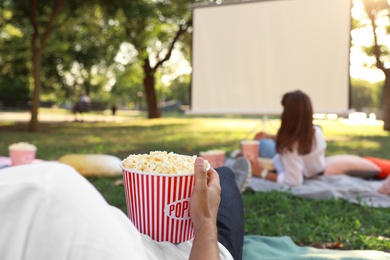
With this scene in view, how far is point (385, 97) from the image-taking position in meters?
16.7

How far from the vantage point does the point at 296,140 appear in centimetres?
446

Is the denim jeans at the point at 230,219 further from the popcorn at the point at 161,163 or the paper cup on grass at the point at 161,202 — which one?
the popcorn at the point at 161,163

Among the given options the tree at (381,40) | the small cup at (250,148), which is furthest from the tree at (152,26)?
the small cup at (250,148)

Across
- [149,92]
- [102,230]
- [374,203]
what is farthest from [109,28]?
[102,230]

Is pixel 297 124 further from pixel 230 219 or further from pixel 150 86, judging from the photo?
pixel 150 86

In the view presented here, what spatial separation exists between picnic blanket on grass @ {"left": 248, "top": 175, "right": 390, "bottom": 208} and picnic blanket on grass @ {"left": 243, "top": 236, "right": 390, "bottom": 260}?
155 cm

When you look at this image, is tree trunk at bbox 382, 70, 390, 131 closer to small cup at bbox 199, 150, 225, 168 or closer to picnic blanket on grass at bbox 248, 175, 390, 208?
picnic blanket on grass at bbox 248, 175, 390, 208

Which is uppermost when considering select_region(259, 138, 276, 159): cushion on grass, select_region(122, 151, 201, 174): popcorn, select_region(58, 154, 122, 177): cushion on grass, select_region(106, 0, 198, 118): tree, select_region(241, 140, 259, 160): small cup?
select_region(106, 0, 198, 118): tree

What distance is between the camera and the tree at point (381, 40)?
1599 centimetres

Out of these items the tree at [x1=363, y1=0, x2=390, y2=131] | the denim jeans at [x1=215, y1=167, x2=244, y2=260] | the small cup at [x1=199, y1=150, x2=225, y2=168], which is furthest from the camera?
the tree at [x1=363, y1=0, x2=390, y2=131]

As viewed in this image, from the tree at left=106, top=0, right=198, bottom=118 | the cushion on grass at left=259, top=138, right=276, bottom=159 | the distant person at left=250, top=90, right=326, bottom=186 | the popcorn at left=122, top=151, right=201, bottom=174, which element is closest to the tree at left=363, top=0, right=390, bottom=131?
the tree at left=106, top=0, right=198, bottom=118

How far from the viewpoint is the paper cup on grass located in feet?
4.35

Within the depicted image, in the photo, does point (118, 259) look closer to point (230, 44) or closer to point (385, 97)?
point (230, 44)

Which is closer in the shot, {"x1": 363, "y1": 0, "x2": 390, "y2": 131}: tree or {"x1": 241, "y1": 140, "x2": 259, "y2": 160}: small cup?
{"x1": 241, "y1": 140, "x2": 259, "y2": 160}: small cup
